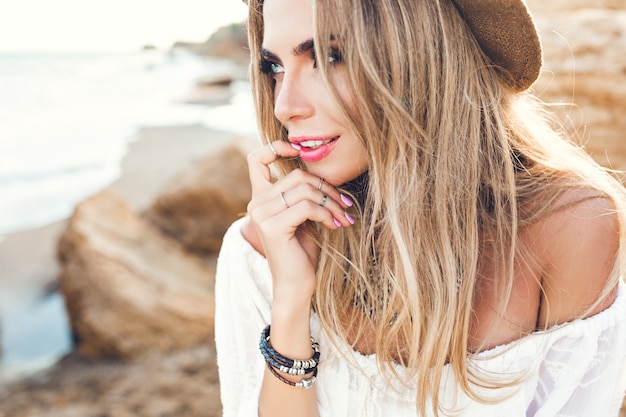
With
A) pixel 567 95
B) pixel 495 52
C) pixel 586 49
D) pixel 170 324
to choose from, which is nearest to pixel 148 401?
pixel 170 324

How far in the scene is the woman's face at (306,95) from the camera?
4.84ft

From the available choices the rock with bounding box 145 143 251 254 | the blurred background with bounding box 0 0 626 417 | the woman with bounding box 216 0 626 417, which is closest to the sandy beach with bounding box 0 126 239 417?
the blurred background with bounding box 0 0 626 417

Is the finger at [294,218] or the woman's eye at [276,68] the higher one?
the woman's eye at [276,68]

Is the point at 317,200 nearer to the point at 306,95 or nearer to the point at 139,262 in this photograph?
the point at 306,95

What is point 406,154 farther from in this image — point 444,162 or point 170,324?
point 170,324

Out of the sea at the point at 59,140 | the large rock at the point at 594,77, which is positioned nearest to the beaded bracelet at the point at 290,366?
the large rock at the point at 594,77

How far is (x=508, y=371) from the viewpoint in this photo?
159 centimetres

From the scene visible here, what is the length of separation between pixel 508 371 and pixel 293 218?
732 millimetres

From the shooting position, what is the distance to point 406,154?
154cm

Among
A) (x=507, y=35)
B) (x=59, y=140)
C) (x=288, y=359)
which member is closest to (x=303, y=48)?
(x=507, y=35)

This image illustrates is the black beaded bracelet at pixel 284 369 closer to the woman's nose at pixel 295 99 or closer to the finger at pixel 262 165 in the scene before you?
the finger at pixel 262 165

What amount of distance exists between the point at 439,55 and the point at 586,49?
9.18 feet

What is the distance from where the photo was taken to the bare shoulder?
4.90ft

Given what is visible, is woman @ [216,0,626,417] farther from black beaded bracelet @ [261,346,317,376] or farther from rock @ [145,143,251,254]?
rock @ [145,143,251,254]
